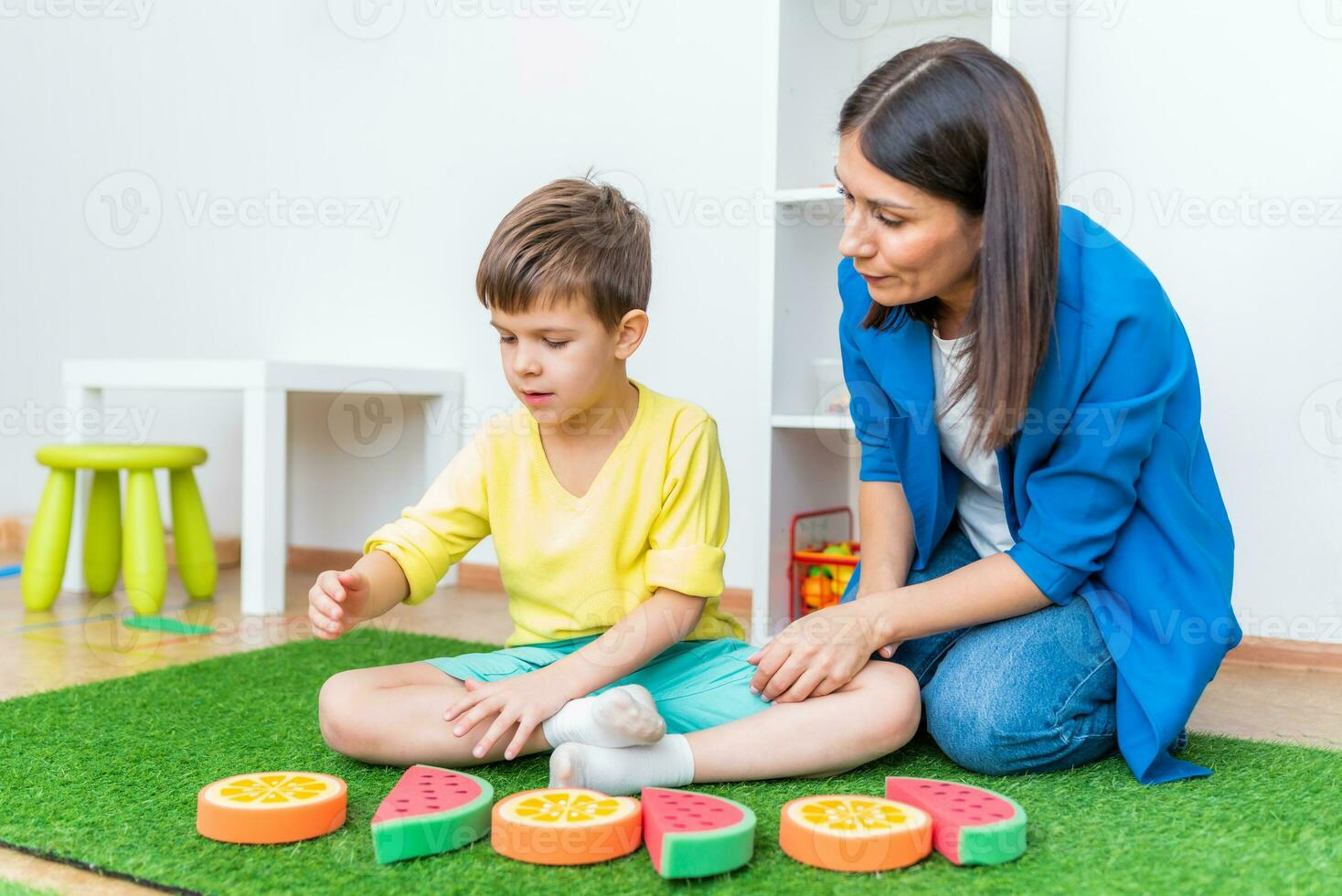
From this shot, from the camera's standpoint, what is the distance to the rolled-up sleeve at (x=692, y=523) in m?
0.97

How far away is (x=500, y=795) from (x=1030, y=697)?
40 cm

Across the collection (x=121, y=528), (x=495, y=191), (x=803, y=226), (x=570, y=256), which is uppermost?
(x=495, y=191)

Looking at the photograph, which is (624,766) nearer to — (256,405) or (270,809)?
(270,809)

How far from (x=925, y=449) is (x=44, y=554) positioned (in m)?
1.34

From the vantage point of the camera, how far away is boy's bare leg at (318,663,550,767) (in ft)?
3.02

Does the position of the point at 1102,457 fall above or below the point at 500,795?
above

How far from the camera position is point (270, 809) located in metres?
0.76

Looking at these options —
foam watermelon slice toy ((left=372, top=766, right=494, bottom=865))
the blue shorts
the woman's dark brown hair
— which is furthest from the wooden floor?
the woman's dark brown hair

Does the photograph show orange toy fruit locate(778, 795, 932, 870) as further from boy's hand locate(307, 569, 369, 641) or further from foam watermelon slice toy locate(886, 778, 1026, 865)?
boy's hand locate(307, 569, 369, 641)

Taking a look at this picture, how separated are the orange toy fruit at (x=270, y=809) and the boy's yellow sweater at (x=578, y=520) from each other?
0.75ft

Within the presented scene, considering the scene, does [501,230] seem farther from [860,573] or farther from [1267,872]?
[1267,872]

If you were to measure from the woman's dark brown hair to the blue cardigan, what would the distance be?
6cm

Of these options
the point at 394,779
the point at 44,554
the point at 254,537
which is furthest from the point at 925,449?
the point at 44,554

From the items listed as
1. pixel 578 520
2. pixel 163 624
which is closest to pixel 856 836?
pixel 578 520
